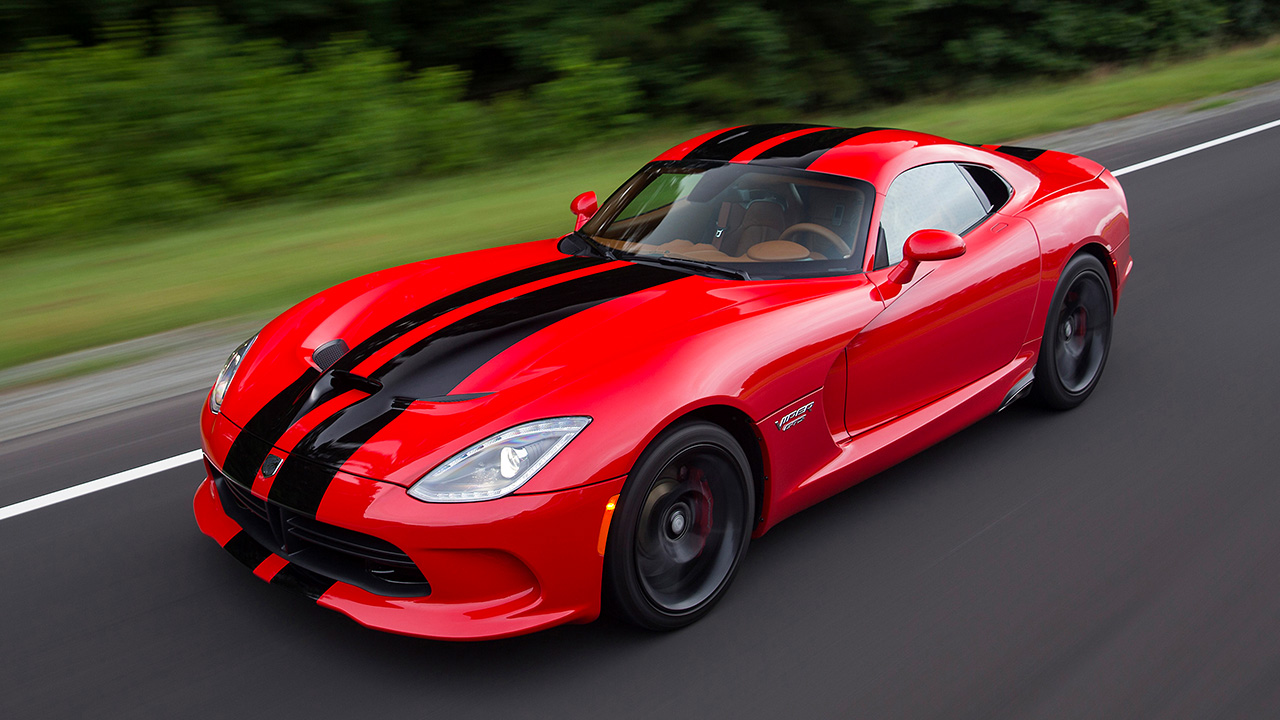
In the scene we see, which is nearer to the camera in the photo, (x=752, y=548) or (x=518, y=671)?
(x=518, y=671)

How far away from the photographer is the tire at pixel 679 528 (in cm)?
304

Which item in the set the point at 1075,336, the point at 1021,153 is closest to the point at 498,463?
the point at 1075,336

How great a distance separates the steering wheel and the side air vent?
1.67m

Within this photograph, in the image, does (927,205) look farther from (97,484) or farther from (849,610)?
(97,484)

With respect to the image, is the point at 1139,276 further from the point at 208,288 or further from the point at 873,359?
the point at 208,288

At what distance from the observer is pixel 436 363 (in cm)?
336

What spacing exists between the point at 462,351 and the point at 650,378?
67 centimetres

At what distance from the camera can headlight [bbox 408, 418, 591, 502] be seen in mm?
2869

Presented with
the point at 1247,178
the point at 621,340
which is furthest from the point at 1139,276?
the point at 621,340

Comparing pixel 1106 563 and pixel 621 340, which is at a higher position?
pixel 621 340

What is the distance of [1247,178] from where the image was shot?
30.6ft

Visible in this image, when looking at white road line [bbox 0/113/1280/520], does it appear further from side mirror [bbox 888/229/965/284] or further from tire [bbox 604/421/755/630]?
side mirror [bbox 888/229/965/284]

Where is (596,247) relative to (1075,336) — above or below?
above

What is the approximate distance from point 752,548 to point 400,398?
4.51ft
